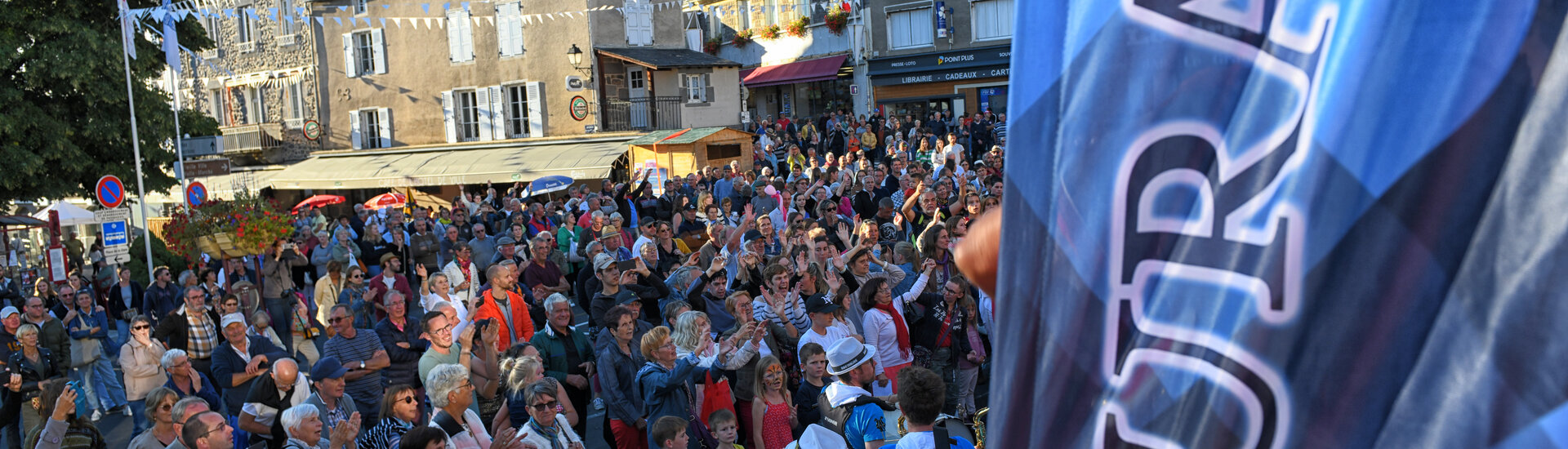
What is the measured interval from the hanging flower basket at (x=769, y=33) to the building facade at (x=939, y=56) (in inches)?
117

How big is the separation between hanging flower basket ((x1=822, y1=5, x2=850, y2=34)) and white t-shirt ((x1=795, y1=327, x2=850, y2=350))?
28.2 meters

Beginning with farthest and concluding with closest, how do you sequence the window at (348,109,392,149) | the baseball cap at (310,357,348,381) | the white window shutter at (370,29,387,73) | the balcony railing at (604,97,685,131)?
1. the window at (348,109,392,149)
2. the white window shutter at (370,29,387,73)
3. the balcony railing at (604,97,685,131)
4. the baseball cap at (310,357,348,381)

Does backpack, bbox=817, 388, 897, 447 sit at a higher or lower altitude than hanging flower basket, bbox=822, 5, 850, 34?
lower

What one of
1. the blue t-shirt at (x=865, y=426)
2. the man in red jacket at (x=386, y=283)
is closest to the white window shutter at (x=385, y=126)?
the man in red jacket at (x=386, y=283)

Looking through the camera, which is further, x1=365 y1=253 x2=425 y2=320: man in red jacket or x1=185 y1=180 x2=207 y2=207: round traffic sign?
x1=185 y1=180 x2=207 y2=207: round traffic sign

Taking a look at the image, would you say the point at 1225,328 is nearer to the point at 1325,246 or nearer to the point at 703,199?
the point at 1325,246

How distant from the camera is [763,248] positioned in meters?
10.7

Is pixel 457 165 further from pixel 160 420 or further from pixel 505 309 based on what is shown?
pixel 160 420

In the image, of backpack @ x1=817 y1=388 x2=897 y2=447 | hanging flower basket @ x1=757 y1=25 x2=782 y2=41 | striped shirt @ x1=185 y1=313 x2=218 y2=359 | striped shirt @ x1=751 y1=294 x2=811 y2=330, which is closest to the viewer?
backpack @ x1=817 y1=388 x2=897 y2=447

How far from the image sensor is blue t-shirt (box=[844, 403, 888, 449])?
5410 millimetres

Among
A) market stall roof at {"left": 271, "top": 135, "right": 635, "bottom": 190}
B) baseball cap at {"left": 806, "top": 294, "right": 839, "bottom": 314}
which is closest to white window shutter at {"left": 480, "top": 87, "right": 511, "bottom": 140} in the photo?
market stall roof at {"left": 271, "top": 135, "right": 635, "bottom": 190}

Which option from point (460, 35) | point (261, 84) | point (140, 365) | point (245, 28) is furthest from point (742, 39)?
point (140, 365)

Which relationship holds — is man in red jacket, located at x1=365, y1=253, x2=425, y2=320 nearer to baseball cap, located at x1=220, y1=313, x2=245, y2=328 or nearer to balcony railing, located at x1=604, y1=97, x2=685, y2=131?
baseball cap, located at x1=220, y1=313, x2=245, y2=328

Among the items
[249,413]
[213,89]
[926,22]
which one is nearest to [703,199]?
[249,413]
